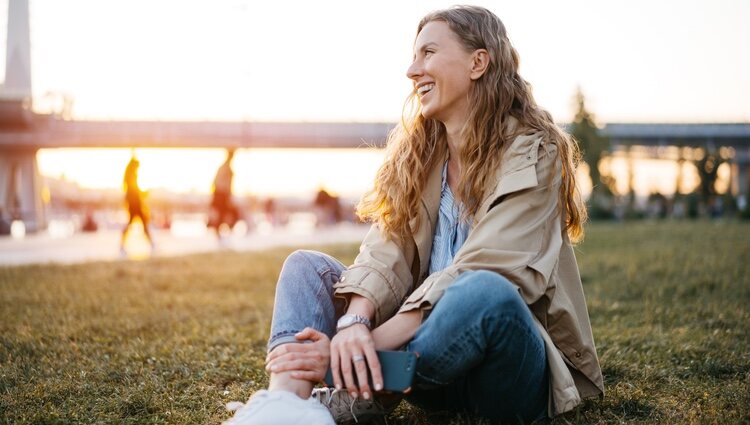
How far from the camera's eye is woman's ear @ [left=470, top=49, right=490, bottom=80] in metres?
2.81

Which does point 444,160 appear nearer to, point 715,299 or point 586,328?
point 586,328

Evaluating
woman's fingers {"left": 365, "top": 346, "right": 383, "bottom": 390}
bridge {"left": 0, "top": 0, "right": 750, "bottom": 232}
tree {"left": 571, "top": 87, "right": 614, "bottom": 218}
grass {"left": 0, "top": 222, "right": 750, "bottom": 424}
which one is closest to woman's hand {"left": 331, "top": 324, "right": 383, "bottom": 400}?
woman's fingers {"left": 365, "top": 346, "right": 383, "bottom": 390}

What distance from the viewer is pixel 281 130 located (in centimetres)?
6281

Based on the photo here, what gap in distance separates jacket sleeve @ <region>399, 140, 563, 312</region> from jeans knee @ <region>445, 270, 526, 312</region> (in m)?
0.16

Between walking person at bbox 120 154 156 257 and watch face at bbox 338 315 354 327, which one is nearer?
watch face at bbox 338 315 354 327

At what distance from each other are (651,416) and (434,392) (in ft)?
2.95

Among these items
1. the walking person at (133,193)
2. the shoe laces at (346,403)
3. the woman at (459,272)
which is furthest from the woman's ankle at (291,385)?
the walking person at (133,193)

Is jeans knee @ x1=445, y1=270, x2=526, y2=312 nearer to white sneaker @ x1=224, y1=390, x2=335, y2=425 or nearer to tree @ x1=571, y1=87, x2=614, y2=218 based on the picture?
white sneaker @ x1=224, y1=390, x2=335, y2=425

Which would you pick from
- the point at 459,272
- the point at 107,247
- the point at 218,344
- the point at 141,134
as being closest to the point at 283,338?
the point at 459,272

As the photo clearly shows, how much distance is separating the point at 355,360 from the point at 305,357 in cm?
23

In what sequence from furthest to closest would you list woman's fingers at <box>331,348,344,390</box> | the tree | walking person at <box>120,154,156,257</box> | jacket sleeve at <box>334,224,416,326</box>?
the tree
walking person at <box>120,154,156,257</box>
jacket sleeve at <box>334,224,416,326</box>
woman's fingers at <box>331,348,344,390</box>

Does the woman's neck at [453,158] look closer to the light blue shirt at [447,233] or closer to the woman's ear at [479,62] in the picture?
the light blue shirt at [447,233]

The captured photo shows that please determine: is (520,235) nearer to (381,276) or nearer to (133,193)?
(381,276)

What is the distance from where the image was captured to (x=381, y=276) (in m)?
2.62
